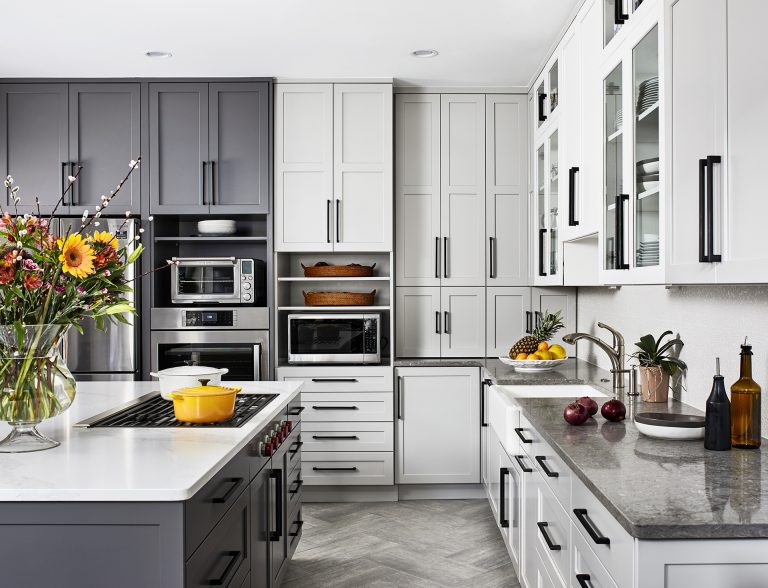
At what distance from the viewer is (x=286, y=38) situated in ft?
11.9

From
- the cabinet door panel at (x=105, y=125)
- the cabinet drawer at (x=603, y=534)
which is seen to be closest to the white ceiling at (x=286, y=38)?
the cabinet door panel at (x=105, y=125)

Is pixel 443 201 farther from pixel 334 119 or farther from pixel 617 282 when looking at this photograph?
pixel 617 282

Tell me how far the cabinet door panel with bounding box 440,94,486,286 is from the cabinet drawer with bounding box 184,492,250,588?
8.65ft

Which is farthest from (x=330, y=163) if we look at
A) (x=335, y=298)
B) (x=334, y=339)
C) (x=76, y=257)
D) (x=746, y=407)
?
(x=746, y=407)

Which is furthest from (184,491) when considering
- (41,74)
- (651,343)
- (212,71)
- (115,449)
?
(41,74)

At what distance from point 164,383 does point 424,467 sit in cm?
222

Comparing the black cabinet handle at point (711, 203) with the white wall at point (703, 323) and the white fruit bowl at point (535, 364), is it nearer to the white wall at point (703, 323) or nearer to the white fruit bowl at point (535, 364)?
the white wall at point (703, 323)

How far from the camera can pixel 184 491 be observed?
153 centimetres

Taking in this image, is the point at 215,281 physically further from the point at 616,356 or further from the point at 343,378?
the point at 616,356

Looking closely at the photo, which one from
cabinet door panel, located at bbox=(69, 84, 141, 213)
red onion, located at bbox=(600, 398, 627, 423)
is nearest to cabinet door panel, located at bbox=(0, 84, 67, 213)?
cabinet door panel, located at bbox=(69, 84, 141, 213)

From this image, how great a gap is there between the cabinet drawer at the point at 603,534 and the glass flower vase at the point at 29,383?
1397 mm

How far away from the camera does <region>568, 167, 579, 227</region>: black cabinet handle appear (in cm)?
311

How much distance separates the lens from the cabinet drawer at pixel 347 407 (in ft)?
13.9

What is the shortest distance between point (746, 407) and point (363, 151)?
2.88m
